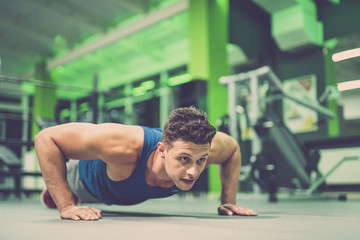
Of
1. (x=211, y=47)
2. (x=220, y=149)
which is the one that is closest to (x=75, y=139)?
(x=220, y=149)

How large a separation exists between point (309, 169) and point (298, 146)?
256 millimetres

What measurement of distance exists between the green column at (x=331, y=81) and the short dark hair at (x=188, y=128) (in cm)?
470

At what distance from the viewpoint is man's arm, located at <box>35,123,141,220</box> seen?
4.67 feet

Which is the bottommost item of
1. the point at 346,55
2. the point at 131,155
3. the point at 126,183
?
the point at 126,183

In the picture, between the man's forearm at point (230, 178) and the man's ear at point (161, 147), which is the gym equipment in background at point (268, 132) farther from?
the man's ear at point (161, 147)

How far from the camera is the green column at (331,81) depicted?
5.71 m

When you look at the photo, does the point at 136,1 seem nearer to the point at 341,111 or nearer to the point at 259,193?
the point at 341,111

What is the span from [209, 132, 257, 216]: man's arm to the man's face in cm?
29

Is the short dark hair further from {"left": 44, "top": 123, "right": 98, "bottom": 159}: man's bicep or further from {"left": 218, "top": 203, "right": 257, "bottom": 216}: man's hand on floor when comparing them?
{"left": 218, "top": 203, "right": 257, "bottom": 216}: man's hand on floor

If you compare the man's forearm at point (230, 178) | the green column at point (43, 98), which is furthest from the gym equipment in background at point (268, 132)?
the green column at point (43, 98)

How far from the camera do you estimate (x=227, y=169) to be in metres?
1.86

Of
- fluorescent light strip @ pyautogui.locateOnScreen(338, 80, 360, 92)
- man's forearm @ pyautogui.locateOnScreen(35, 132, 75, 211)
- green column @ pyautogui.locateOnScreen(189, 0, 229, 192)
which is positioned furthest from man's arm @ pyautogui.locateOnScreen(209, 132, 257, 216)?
fluorescent light strip @ pyautogui.locateOnScreen(338, 80, 360, 92)

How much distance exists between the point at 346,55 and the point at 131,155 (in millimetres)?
5327

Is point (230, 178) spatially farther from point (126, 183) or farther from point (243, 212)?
point (126, 183)
